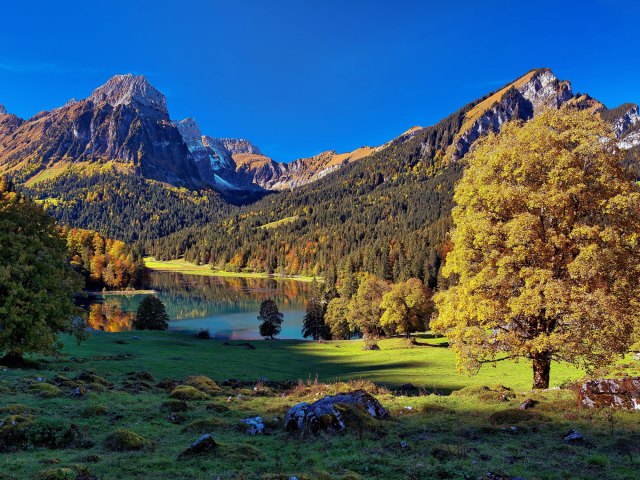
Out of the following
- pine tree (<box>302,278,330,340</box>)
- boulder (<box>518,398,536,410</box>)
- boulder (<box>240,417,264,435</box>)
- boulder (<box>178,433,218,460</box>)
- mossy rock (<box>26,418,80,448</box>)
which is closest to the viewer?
boulder (<box>178,433,218,460</box>)

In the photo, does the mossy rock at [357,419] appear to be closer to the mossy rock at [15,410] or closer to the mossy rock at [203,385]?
the mossy rock at [203,385]

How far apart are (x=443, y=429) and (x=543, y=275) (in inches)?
366

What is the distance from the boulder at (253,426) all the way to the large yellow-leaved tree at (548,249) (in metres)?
11.7

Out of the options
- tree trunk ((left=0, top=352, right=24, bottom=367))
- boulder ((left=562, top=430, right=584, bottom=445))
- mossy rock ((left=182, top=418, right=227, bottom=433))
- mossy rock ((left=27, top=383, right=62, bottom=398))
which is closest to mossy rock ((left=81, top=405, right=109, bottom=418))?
mossy rock ((left=182, top=418, right=227, bottom=433))

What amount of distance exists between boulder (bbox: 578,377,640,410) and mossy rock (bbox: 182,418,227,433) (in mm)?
13658

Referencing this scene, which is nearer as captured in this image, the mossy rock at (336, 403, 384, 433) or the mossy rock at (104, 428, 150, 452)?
the mossy rock at (104, 428, 150, 452)

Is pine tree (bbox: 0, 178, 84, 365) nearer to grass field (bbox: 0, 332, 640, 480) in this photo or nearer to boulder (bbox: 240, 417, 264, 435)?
grass field (bbox: 0, 332, 640, 480)

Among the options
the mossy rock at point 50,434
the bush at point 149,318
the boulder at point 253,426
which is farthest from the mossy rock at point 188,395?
the bush at point 149,318

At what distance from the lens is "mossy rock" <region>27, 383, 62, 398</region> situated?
781 inches

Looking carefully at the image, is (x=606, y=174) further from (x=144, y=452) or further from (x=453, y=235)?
(x=144, y=452)

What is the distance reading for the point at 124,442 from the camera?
41.1 ft

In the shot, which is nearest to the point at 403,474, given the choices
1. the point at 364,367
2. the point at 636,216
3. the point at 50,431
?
the point at 50,431

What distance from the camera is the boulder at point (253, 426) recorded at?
14.5 meters

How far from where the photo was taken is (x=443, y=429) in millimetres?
14250
